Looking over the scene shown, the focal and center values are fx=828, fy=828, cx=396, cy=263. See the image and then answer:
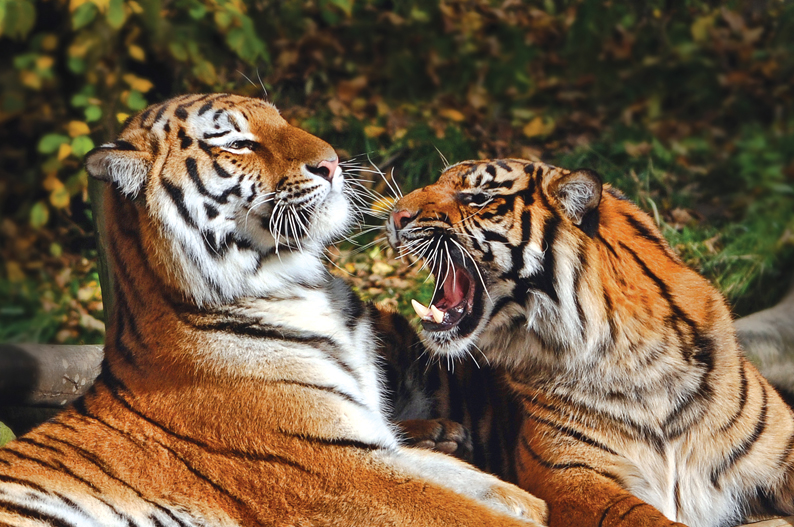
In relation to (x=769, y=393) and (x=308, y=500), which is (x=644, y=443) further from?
(x=308, y=500)

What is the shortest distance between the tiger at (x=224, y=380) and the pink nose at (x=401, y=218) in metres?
0.15

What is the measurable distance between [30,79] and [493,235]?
4.18 m

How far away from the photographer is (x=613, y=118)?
21.2 feet

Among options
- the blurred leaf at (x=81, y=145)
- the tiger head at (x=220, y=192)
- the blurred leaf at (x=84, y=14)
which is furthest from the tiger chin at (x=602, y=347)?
the blurred leaf at (x=84, y=14)

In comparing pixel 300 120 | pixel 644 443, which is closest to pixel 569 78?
pixel 300 120

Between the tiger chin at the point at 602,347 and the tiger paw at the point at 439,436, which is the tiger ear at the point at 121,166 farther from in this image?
the tiger paw at the point at 439,436

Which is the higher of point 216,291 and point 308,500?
point 216,291

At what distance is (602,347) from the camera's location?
238 cm

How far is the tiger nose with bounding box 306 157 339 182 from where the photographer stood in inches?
95.9

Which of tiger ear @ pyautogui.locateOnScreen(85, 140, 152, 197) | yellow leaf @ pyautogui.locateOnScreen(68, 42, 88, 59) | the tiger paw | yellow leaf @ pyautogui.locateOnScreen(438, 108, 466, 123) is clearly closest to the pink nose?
the tiger paw

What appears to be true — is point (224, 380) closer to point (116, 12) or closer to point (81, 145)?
point (81, 145)

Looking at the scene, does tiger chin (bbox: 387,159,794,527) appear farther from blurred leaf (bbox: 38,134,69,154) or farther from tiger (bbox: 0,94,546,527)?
blurred leaf (bbox: 38,134,69,154)

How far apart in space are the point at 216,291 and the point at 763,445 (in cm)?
166

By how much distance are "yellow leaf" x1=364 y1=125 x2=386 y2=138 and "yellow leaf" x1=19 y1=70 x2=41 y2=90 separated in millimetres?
2156
